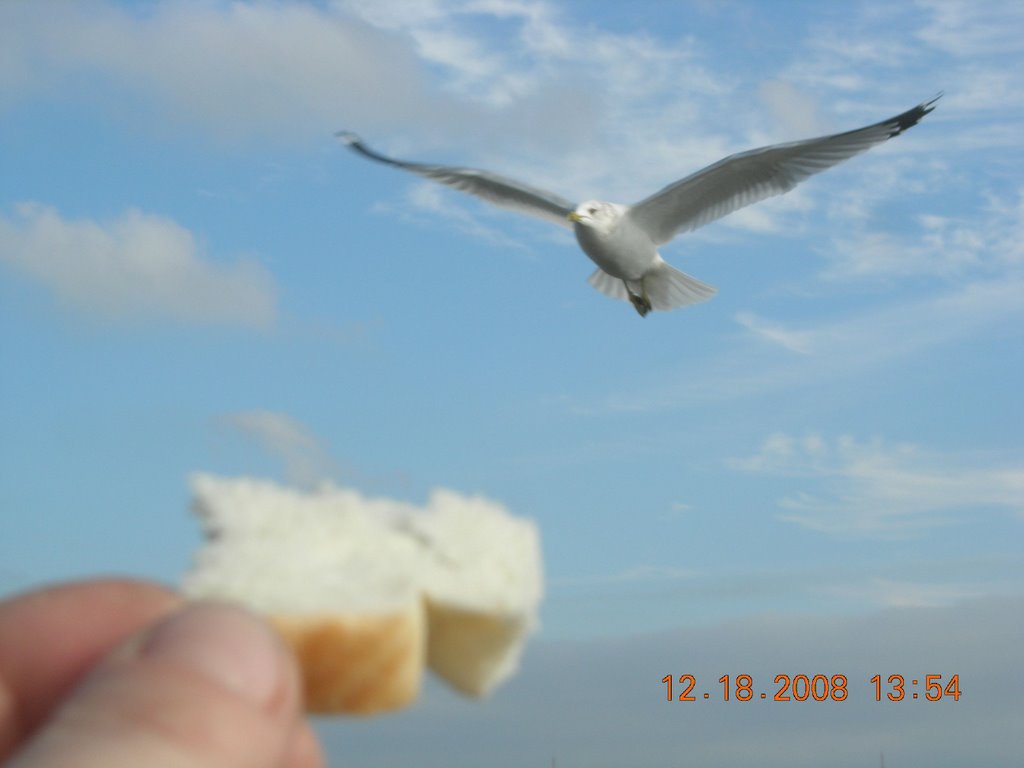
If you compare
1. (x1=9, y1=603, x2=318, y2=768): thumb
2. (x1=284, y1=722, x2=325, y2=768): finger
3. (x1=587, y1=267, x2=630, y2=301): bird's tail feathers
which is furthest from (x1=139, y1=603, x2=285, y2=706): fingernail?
(x1=587, y1=267, x2=630, y2=301): bird's tail feathers

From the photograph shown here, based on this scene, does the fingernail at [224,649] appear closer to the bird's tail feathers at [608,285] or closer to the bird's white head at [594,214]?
the bird's white head at [594,214]

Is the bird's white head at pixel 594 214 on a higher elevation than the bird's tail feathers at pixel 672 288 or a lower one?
higher

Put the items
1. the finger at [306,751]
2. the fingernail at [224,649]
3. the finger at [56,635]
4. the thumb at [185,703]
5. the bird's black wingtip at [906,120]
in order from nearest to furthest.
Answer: the thumb at [185,703]
the fingernail at [224,649]
the finger at [56,635]
the finger at [306,751]
the bird's black wingtip at [906,120]

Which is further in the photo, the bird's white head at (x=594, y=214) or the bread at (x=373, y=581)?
the bird's white head at (x=594, y=214)

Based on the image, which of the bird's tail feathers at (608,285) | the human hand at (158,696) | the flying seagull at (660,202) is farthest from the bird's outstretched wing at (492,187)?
the human hand at (158,696)

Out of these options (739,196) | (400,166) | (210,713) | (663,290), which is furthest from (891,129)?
(210,713)

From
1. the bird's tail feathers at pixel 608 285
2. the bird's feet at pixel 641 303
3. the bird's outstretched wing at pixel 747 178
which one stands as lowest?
the bird's feet at pixel 641 303

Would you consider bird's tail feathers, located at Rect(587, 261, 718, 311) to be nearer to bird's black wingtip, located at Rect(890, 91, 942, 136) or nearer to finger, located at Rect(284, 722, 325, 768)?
bird's black wingtip, located at Rect(890, 91, 942, 136)

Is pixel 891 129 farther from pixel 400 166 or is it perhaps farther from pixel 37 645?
pixel 37 645
